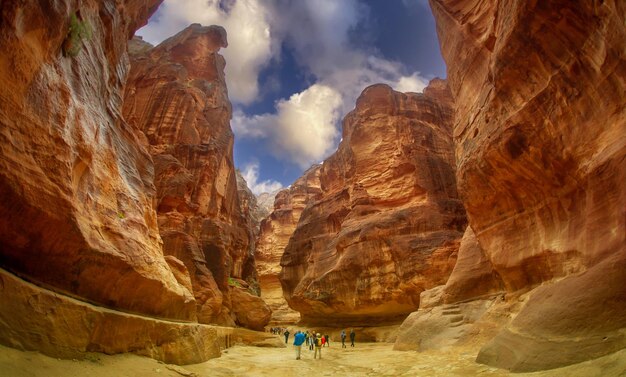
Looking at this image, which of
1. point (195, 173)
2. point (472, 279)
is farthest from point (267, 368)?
point (195, 173)

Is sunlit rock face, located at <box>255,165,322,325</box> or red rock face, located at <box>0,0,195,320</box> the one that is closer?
red rock face, located at <box>0,0,195,320</box>

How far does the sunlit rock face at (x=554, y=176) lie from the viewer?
7703mm

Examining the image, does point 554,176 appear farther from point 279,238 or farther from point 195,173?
point 279,238

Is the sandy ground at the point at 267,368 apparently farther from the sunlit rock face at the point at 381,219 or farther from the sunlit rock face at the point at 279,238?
the sunlit rock face at the point at 279,238

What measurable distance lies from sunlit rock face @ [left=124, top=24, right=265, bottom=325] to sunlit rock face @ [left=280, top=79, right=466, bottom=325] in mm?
7420

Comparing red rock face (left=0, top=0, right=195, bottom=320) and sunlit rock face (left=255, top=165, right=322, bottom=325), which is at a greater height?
sunlit rock face (left=255, top=165, right=322, bottom=325)

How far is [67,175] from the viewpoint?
8.02 metres

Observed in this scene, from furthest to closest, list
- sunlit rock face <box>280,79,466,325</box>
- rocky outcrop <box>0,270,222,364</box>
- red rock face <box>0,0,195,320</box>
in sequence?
sunlit rock face <box>280,79,466,325</box>
red rock face <box>0,0,195,320</box>
rocky outcrop <box>0,270,222,364</box>

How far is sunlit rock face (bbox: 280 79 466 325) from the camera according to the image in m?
28.8

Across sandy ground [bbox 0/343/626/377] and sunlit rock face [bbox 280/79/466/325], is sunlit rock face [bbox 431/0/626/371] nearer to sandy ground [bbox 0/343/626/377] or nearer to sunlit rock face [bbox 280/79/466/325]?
sandy ground [bbox 0/343/626/377]

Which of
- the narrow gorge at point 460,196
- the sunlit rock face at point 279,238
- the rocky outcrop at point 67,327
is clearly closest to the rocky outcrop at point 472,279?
the narrow gorge at point 460,196

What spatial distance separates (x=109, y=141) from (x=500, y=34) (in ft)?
46.9

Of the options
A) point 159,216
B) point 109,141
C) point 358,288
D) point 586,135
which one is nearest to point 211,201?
point 159,216

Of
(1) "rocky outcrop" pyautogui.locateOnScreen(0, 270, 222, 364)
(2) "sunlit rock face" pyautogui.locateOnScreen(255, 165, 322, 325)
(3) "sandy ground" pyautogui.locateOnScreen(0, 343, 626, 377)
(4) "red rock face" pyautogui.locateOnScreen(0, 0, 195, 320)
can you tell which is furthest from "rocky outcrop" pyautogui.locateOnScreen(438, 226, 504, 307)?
(2) "sunlit rock face" pyautogui.locateOnScreen(255, 165, 322, 325)
